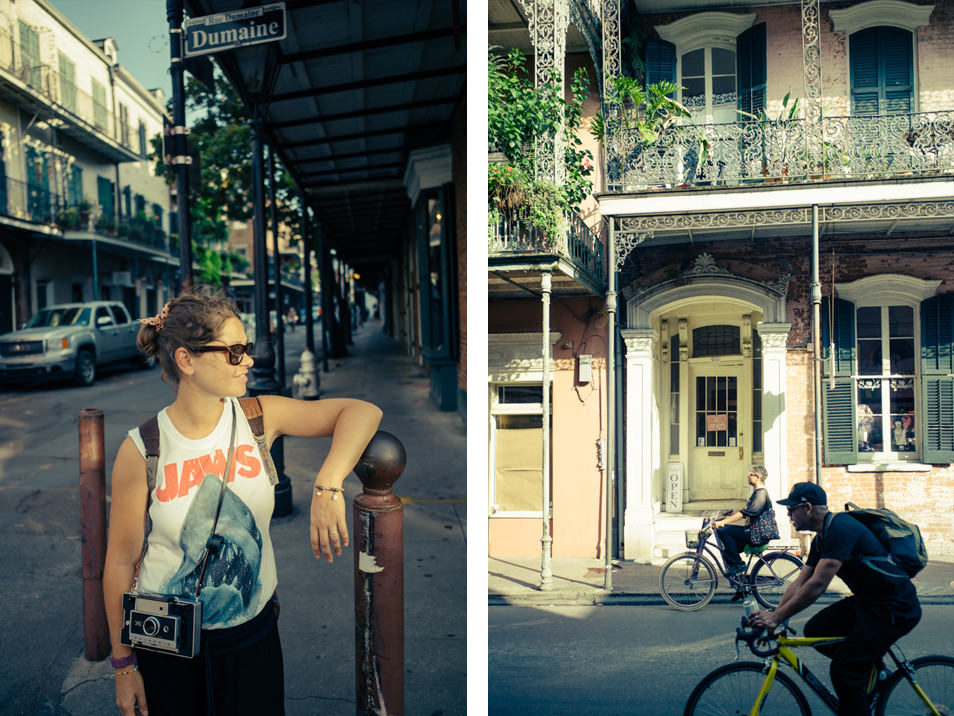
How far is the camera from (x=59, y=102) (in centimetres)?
288

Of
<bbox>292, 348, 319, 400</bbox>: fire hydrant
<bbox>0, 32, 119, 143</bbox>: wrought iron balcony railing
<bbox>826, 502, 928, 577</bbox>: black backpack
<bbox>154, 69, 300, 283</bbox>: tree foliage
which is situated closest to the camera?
<bbox>826, 502, 928, 577</bbox>: black backpack

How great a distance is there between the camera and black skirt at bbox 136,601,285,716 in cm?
190

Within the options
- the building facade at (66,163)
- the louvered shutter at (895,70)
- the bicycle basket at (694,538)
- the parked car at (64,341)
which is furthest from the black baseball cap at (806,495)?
the building facade at (66,163)

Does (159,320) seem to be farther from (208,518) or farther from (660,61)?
(660,61)

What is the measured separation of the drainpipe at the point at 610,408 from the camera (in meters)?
2.45

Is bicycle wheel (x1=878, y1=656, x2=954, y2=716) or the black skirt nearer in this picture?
the black skirt

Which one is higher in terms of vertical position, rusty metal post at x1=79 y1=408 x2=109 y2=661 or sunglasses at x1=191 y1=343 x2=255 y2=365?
sunglasses at x1=191 y1=343 x2=255 y2=365

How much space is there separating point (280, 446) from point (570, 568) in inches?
93.1

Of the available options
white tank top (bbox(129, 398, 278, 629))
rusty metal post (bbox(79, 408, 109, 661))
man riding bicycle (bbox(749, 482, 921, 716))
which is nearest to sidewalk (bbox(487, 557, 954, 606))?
man riding bicycle (bbox(749, 482, 921, 716))

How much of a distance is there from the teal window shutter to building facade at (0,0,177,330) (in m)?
2.66

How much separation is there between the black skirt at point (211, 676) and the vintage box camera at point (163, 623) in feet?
0.22

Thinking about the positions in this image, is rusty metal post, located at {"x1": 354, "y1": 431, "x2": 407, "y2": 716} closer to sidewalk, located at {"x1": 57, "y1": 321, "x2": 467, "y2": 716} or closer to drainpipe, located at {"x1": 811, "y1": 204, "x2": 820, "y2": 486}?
sidewalk, located at {"x1": 57, "y1": 321, "x2": 467, "y2": 716}

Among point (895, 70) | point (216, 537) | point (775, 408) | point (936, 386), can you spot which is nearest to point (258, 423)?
point (216, 537)

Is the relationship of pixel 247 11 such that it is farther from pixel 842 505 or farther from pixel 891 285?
pixel 842 505
